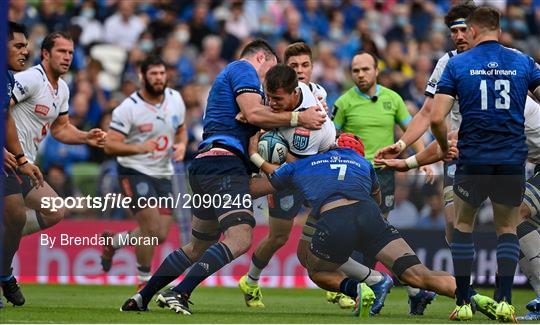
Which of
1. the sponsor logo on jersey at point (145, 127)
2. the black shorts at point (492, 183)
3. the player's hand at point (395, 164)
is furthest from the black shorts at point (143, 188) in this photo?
the black shorts at point (492, 183)

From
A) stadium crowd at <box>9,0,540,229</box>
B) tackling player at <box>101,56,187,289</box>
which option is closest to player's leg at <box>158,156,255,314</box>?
tackling player at <box>101,56,187,289</box>

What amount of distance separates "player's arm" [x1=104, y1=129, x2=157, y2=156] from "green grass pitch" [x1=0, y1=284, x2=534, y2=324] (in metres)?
1.75

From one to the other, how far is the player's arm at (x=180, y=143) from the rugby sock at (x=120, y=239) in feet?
4.41

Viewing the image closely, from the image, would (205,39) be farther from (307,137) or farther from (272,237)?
(307,137)

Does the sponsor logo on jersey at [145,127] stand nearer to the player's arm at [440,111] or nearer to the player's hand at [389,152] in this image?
the player's hand at [389,152]

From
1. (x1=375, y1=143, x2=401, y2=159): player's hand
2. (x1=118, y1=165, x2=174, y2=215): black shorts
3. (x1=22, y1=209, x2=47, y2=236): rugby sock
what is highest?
(x1=375, y1=143, x2=401, y2=159): player's hand

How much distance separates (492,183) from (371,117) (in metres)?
3.80

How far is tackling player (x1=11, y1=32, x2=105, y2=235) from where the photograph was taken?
42.5ft

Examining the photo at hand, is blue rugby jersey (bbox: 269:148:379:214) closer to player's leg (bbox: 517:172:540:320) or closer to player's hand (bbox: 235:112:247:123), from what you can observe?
player's hand (bbox: 235:112:247:123)

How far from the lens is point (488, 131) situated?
35.4 feet

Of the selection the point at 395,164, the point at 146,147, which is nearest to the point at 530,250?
the point at 395,164

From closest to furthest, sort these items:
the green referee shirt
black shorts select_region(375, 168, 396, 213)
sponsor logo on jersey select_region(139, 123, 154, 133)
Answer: black shorts select_region(375, 168, 396, 213), the green referee shirt, sponsor logo on jersey select_region(139, 123, 154, 133)

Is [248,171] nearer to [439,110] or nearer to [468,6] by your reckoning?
[439,110]

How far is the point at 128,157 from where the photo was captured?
16000 millimetres
